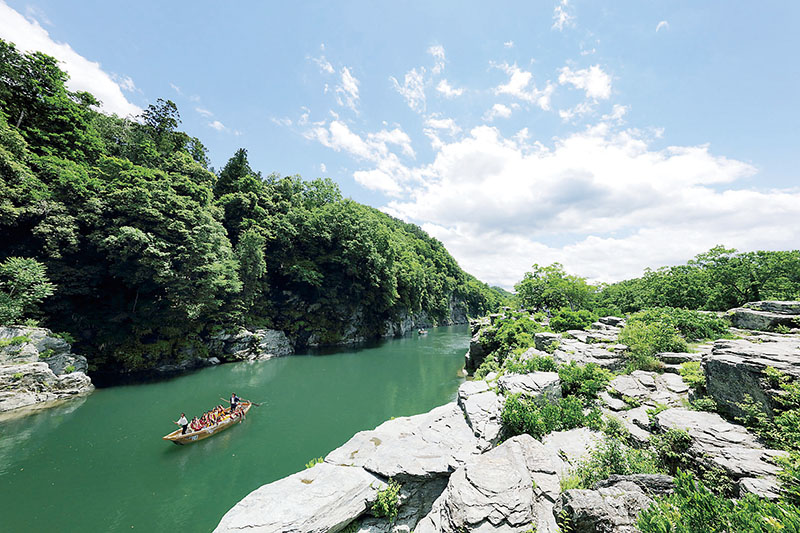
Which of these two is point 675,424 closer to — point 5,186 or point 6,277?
point 6,277

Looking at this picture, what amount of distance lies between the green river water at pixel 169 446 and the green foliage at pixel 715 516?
33.7 feet

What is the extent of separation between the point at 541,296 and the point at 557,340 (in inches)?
473

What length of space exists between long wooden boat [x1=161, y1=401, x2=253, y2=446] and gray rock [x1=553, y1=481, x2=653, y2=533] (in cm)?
1395

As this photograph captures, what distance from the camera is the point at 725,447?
4.44m

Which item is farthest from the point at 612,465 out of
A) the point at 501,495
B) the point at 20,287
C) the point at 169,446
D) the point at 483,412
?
the point at 20,287

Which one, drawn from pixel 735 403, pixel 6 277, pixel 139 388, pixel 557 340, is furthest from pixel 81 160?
pixel 735 403

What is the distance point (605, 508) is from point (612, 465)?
1434 mm

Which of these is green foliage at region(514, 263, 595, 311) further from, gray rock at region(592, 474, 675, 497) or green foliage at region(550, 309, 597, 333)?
gray rock at region(592, 474, 675, 497)

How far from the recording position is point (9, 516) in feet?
25.0

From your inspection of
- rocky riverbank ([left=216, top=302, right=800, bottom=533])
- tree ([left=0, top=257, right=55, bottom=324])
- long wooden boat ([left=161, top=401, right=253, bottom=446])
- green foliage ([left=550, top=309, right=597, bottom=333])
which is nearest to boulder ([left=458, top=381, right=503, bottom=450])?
rocky riverbank ([left=216, top=302, right=800, bottom=533])

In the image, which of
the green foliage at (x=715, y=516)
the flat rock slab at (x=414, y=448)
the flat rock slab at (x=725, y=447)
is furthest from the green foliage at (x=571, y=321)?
the green foliage at (x=715, y=516)

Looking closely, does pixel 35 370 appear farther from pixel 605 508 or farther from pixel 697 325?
pixel 697 325

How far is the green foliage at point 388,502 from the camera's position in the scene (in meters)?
5.65

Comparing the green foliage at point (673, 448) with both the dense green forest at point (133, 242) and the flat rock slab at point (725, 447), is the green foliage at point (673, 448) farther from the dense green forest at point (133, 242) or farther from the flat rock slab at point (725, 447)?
the dense green forest at point (133, 242)
